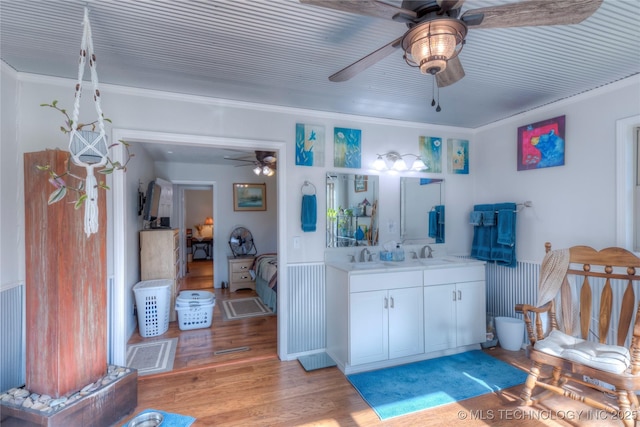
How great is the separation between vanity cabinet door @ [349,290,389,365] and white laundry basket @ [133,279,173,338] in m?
2.34

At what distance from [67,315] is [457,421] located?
2549 millimetres

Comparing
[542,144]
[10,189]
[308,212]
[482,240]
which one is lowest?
[482,240]

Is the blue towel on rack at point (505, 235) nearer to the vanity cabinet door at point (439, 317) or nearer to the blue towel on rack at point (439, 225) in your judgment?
the blue towel on rack at point (439, 225)

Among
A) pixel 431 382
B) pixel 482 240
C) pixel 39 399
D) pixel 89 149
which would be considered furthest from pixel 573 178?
pixel 39 399

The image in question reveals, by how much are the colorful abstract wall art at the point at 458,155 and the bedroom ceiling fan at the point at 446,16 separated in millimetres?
2474

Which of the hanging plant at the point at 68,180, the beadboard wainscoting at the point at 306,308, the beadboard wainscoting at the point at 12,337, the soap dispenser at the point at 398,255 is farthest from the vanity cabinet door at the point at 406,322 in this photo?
the beadboard wainscoting at the point at 12,337

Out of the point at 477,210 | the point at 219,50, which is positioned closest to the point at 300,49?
the point at 219,50

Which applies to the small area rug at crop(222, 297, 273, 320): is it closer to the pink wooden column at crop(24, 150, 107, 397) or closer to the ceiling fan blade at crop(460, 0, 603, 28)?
the pink wooden column at crop(24, 150, 107, 397)

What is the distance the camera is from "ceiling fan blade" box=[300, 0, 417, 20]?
1.19 meters

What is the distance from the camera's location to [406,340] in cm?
290

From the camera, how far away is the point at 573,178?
283 cm

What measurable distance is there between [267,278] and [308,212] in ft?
6.48

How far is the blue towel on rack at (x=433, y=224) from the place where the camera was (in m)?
3.70

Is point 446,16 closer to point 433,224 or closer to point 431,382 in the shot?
point 431,382
